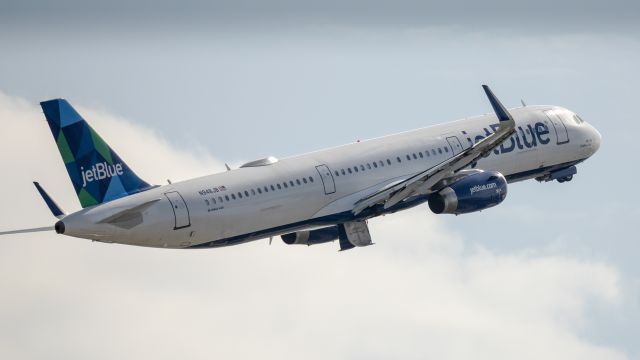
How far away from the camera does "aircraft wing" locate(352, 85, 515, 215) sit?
90062 millimetres

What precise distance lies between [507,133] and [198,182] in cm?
1513

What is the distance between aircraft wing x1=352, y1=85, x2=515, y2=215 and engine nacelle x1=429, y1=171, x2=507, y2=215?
74 cm

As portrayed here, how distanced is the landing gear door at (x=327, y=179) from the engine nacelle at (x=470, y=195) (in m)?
5.34

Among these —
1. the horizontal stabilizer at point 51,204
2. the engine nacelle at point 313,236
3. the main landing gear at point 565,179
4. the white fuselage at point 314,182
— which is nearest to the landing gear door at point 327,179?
the white fuselage at point 314,182

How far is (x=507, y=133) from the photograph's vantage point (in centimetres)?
9025

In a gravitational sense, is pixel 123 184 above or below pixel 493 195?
above

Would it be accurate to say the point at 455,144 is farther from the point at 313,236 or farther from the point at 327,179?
the point at 313,236

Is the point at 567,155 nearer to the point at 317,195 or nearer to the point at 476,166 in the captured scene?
the point at 476,166

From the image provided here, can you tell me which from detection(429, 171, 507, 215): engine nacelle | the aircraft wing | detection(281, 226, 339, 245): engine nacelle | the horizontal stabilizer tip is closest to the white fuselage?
the aircraft wing

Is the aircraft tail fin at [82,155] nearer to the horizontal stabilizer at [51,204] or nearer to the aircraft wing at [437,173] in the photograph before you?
the horizontal stabilizer at [51,204]

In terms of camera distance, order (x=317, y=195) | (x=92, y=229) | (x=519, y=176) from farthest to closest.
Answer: (x=519, y=176) → (x=317, y=195) → (x=92, y=229)

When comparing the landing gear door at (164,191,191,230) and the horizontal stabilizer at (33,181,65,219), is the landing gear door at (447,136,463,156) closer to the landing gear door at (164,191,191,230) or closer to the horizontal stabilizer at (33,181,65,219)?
the landing gear door at (164,191,191,230)

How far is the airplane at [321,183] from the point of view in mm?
87688

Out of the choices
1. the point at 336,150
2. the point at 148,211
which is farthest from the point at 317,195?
the point at 148,211
